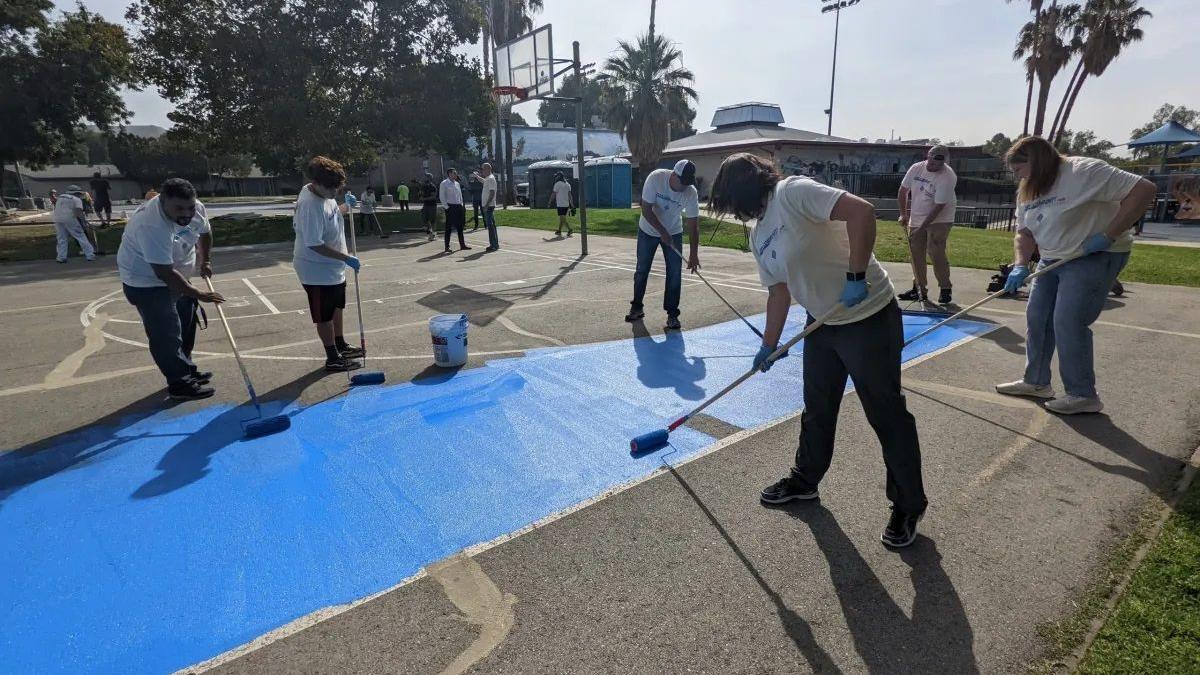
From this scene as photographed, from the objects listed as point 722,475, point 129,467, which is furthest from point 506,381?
point 129,467

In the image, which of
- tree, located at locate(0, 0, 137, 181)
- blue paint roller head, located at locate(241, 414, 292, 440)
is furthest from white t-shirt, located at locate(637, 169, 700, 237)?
tree, located at locate(0, 0, 137, 181)

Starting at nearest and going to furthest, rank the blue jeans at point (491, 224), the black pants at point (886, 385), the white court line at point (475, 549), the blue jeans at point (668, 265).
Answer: the white court line at point (475, 549), the black pants at point (886, 385), the blue jeans at point (668, 265), the blue jeans at point (491, 224)

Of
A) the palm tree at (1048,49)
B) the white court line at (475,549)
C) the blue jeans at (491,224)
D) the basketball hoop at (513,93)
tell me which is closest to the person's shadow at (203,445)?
the white court line at (475,549)

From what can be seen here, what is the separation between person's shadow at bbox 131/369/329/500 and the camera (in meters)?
3.62

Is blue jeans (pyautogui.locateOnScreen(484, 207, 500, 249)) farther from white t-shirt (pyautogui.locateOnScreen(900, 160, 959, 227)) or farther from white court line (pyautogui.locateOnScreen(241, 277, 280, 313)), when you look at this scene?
white t-shirt (pyautogui.locateOnScreen(900, 160, 959, 227))

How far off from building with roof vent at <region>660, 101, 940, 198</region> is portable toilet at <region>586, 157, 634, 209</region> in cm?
547

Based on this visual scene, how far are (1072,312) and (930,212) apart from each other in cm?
375

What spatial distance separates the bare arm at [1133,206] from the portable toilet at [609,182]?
29.2 metres

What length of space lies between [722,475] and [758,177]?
1.77 metres

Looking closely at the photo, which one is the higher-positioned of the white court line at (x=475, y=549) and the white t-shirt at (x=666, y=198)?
the white t-shirt at (x=666, y=198)

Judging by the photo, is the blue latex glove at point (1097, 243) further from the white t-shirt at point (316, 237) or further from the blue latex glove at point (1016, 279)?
the white t-shirt at point (316, 237)

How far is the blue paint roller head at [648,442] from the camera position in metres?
3.84

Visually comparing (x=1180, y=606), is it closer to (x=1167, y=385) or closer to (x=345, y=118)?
(x=1167, y=385)

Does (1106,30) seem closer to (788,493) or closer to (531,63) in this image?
(531,63)
